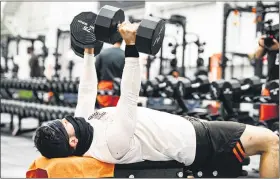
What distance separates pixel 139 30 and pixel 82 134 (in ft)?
1.81

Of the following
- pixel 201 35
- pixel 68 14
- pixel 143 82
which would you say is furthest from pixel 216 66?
pixel 68 14

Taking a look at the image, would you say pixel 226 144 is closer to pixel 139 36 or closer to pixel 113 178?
pixel 113 178

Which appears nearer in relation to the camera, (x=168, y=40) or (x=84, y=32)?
(x=84, y=32)

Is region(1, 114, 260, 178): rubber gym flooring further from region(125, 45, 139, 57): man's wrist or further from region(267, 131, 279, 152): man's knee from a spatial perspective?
region(125, 45, 139, 57): man's wrist

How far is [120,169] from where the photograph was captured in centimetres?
214

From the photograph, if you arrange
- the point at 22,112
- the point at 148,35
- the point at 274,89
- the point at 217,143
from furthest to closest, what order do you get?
1. the point at 22,112
2. the point at 274,89
3. the point at 217,143
4. the point at 148,35

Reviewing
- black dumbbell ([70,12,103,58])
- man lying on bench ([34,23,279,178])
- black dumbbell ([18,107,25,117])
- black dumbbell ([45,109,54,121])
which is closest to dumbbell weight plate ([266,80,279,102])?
man lying on bench ([34,23,279,178])

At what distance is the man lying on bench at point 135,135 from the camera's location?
1976 mm

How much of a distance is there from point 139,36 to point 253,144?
2.85 feet

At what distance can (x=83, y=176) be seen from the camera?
2.03 metres

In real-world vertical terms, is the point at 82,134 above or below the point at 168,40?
below

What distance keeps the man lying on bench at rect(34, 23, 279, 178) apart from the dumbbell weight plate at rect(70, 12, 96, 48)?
5cm

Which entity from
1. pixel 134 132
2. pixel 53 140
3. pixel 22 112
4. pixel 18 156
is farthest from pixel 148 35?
pixel 22 112

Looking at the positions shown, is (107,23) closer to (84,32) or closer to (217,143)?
(84,32)
